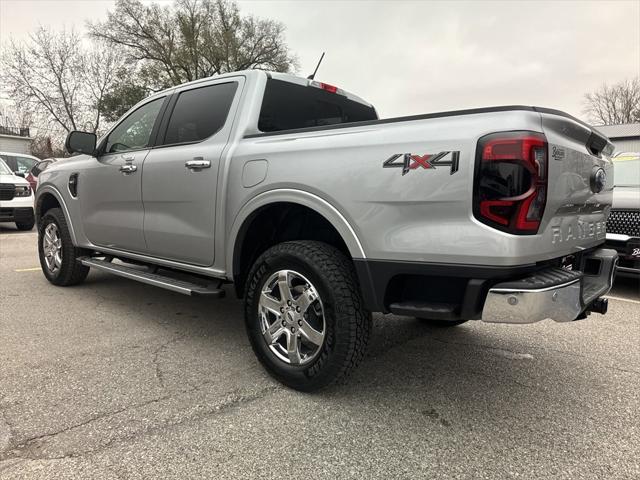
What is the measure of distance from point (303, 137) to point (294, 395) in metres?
1.51

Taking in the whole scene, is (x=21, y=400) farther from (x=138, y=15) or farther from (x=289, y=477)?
(x=138, y=15)

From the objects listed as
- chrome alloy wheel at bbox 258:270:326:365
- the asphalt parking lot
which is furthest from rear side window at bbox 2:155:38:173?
chrome alloy wheel at bbox 258:270:326:365

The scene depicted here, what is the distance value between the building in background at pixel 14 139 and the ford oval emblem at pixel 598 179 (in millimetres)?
43969

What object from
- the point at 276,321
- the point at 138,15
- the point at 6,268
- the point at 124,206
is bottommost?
the point at 6,268

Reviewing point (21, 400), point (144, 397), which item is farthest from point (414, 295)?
point (21, 400)

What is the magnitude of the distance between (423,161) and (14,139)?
151 feet

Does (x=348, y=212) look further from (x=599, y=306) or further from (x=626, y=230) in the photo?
(x=626, y=230)

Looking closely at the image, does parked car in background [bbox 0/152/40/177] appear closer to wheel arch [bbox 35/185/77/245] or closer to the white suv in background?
the white suv in background

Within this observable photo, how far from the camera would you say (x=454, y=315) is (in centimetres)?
221

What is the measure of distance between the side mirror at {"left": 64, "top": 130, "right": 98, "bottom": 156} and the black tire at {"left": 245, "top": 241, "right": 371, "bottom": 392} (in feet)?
8.69

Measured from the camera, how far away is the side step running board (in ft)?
10.5

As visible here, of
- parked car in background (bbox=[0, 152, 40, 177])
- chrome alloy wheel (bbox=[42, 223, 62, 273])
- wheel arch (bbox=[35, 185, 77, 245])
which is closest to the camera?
wheel arch (bbox=[35, 185, 77, 245])

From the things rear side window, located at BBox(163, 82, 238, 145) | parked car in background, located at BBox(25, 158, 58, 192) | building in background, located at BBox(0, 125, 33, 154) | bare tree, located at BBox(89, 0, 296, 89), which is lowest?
parked car in background, located at BBox(25, 158, 58, 192)

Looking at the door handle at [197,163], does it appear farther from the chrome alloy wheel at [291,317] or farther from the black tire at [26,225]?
the black tire at [26,225]
